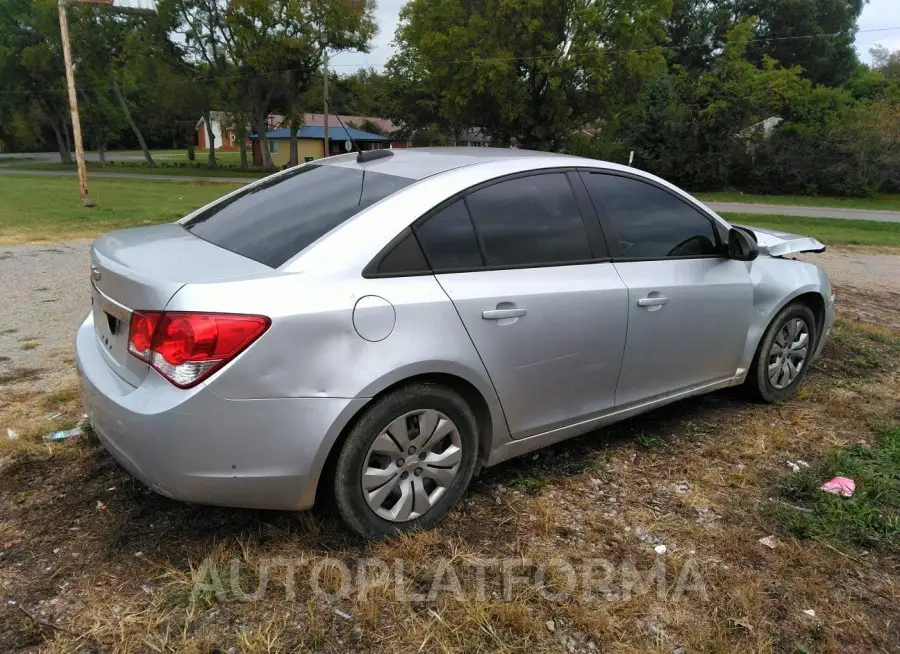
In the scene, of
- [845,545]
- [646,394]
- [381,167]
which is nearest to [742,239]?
[646,394]

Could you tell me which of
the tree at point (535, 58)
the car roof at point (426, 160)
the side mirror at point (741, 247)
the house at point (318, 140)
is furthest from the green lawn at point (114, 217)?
the house at point (318, 140)

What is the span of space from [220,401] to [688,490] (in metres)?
2.29

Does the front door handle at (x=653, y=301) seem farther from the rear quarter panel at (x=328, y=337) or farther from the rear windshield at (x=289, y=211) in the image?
the rear windshield at (x=289, y=211)

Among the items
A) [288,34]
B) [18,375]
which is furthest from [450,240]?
[288,34]

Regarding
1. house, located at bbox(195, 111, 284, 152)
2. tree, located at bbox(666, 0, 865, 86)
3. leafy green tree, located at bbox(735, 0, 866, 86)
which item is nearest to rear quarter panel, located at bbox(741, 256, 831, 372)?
house, located at bbox(195, 111, 284, 152)

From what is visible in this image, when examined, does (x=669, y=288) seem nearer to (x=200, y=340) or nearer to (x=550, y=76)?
(x=200, y=340)

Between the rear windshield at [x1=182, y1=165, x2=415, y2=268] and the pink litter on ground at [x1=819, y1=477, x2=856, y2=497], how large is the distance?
2.50 meters

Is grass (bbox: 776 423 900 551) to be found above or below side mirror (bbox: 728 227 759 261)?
below

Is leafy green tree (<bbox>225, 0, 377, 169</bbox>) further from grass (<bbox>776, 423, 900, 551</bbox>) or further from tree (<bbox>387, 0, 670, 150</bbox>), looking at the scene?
grass (<bbox>776, 423, 900, 551</bbox>)

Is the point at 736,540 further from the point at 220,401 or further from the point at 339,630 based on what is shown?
the point at 220,401

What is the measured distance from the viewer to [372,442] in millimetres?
2672

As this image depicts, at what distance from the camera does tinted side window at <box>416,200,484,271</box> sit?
2881 mm

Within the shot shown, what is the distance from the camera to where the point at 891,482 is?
3.46 m

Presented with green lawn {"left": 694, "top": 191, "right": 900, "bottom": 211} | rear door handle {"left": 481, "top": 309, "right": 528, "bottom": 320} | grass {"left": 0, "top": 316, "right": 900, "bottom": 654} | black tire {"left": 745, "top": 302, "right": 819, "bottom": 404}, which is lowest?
green lawn {"left": 694, "top": 191, "right": 900, "bottom": 211}
